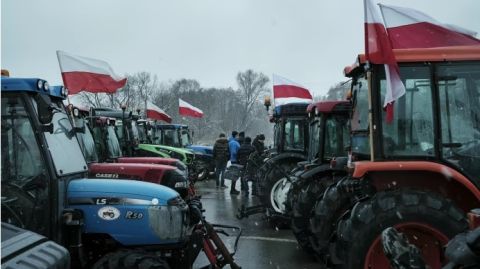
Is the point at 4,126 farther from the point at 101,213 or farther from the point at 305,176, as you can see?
the point at 305,176

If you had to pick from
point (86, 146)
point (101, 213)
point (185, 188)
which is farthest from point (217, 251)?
point (86, 146)

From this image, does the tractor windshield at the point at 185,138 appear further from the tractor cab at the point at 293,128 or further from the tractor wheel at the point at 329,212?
the tractor wheel at the point at 329,212

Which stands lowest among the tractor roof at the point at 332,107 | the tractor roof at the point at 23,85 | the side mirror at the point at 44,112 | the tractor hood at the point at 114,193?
the tractor hood at the point at 114,193

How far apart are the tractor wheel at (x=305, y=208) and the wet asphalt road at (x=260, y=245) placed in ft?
0.98

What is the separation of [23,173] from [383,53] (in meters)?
3.32

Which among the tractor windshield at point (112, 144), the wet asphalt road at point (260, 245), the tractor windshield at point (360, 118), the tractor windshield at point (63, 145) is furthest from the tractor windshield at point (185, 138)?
the tractor windshield at point (63, 145)

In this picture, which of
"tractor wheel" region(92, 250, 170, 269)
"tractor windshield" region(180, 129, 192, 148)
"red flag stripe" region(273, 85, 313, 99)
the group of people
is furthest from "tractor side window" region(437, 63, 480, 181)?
"tractor windshield" region(180, 129, 192, 148)

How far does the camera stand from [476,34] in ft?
16.7

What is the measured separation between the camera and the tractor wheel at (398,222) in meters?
4.39

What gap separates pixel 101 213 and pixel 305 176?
11.6 feet

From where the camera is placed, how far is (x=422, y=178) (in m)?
4.84

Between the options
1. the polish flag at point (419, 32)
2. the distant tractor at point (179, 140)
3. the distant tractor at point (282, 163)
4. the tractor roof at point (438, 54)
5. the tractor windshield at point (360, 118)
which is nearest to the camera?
the tractor roof at point (438, 54)

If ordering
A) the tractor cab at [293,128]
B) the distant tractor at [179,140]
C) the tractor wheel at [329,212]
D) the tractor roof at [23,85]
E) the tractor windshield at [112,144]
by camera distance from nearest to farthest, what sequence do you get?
the tractor roof at [23,85] → the tractor wheel at [329,212] → the tractor windshield at [112,144] → the tractor cab at [293,128] → the distant tractor at [179,140]

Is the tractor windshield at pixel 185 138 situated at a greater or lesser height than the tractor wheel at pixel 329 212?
greater
